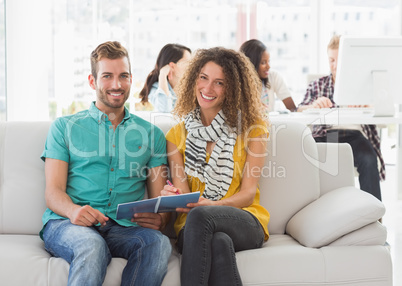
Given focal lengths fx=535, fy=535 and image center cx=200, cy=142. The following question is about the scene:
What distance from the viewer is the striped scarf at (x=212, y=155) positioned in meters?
2.12

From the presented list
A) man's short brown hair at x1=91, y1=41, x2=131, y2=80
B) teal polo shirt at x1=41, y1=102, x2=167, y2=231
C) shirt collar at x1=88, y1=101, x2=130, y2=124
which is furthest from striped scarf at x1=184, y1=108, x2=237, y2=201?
man's short brown hair at x1=91, y1=41, x2=131, y2=80

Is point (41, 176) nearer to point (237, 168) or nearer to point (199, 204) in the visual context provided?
point (199, 204)

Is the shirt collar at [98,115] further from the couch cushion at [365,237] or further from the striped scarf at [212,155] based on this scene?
the couch cushion at [365,237]

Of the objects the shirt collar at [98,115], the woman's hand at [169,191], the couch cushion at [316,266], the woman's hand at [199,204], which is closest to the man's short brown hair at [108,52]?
the shirt collar at [98,115]

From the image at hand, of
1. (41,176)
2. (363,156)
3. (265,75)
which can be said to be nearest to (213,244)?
(41,176)

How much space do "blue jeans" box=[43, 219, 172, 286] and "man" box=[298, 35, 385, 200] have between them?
6.13ft

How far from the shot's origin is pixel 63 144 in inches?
82.8

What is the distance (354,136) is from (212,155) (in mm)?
1688

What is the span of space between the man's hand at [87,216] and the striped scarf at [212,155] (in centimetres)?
41

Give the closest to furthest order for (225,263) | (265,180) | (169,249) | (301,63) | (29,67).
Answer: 1. (225,263)
2. (169,249)
3. (265,180)
4. (29,67)
5. (301,63)

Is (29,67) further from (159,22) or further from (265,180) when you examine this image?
(265,180)

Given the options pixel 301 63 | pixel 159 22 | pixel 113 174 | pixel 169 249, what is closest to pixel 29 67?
pixel 159 22

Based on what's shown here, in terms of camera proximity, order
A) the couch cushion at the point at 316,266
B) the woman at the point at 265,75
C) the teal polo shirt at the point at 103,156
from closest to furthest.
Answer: the couch cushion at the point at 316,266
the teal polo shirt at the point at 103,156
the woman at the point at 265,75

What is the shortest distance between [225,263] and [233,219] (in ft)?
0.63
